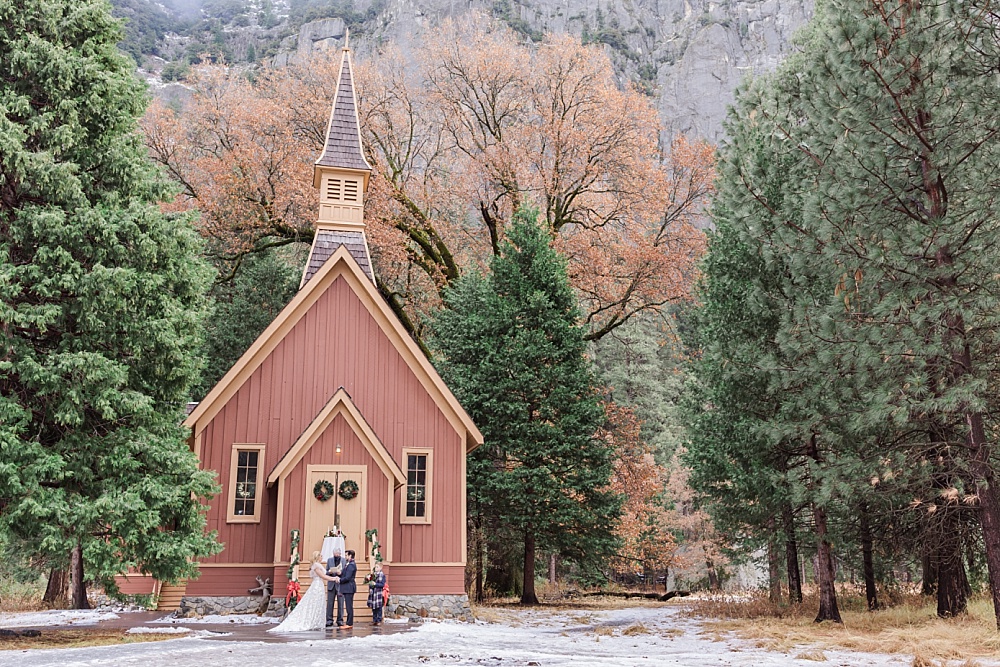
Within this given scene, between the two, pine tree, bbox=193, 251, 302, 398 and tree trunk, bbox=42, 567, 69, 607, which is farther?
pine tree, bbox=193, 251, 302, 398

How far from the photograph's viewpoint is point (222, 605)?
53.1 ft

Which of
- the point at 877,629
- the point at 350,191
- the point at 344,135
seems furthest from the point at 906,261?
the point at 344,135

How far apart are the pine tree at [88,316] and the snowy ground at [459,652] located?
156 centimetres

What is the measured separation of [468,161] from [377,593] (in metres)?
16.1

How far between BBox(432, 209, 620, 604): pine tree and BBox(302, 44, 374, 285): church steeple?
12.7 ft

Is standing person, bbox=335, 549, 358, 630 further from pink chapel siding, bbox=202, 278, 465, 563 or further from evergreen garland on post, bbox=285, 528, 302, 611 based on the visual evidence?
pink chapel siding, bbox=202, 278, 465, 563

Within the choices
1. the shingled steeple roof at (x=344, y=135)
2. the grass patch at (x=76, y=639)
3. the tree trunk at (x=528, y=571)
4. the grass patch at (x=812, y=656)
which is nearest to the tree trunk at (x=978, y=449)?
the grass patch at (x=812, y=656)

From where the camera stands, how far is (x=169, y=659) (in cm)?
884

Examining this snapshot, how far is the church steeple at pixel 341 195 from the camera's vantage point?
19.8m

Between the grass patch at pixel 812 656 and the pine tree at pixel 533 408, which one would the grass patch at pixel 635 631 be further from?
the pine tree at pixel 533 408

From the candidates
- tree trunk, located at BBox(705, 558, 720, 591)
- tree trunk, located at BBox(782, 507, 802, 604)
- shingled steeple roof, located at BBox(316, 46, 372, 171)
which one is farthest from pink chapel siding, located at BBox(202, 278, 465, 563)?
tree trunk, located at BBox(705, 558, 720, 591)

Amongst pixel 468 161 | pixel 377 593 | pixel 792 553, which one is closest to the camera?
pixel 377 593

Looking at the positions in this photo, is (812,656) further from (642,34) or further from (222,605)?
(642,34)

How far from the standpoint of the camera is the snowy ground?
29.0 feet
